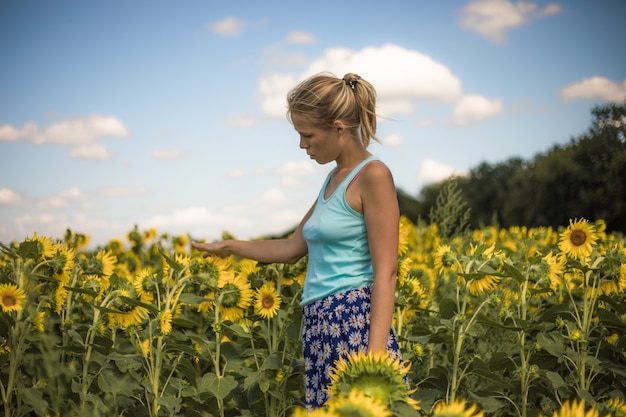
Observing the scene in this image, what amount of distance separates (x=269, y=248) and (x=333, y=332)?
2.09 ft

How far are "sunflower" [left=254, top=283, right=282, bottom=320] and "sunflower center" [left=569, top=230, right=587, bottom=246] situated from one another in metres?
1.38

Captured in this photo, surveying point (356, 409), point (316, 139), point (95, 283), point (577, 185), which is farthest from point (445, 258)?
point (577, 185)

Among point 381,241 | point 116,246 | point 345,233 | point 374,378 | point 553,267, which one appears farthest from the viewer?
point 116,246

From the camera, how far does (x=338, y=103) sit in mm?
2443

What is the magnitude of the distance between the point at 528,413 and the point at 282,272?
1.24 metres

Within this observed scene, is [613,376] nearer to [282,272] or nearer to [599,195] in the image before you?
[282,272]

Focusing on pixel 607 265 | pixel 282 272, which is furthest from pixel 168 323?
pixel 607 265

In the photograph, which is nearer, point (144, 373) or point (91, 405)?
point (91, 405)

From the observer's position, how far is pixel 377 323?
2.22m

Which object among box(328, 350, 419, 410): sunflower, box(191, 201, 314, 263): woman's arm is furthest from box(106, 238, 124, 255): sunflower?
box(328, 350, 419, 410): sunflower

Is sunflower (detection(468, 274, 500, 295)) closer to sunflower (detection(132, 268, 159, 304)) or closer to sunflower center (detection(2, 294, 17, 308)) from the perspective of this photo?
sunflower (detection(132, 268, 159, 304))

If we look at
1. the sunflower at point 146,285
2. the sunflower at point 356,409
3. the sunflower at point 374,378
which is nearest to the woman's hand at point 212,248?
the sunflower at point 146,285

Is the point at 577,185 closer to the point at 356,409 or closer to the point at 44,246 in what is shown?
the point at 44,246

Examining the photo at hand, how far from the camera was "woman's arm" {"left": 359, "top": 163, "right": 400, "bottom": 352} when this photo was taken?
222 cm
